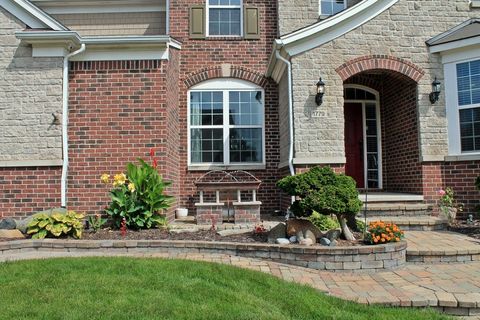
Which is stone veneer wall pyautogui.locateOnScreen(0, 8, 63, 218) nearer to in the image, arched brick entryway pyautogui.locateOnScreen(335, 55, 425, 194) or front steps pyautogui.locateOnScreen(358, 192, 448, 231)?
arched brick entryway pyautogui.locateOnScreen(335, 55, 425, 194)

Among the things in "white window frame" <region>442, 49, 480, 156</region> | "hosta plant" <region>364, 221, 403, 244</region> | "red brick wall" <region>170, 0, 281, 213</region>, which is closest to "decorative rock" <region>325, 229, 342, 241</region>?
"hosta plant" <region>364, 221, 403, 244</region>

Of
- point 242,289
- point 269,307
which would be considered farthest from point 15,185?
point 269,307

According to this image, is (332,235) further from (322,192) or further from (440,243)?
(440,243)

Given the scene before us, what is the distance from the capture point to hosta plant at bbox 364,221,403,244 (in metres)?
5.91

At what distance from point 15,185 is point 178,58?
15.6ft

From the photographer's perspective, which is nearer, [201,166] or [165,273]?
[165,273]

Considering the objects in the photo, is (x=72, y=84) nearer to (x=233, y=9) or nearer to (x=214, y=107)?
(x=214, y=107)

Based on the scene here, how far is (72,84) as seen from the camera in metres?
8.38

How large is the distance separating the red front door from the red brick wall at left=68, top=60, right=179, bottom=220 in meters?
4.91

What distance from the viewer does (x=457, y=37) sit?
8422 mm

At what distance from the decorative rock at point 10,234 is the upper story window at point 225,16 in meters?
6.74

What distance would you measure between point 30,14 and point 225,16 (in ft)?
15.4

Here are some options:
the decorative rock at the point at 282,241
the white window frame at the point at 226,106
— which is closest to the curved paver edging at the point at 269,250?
the decorative rock at the point at 282,241

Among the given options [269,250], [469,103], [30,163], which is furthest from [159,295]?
[469,103]
